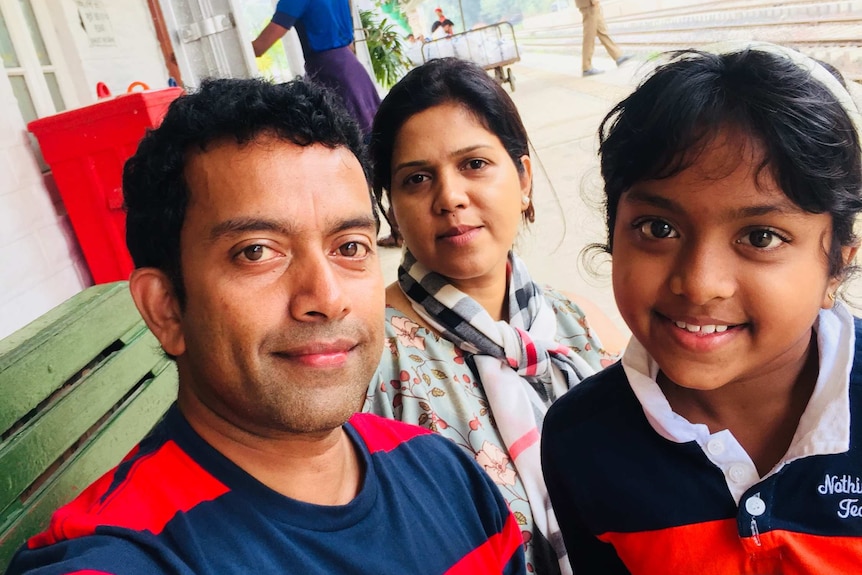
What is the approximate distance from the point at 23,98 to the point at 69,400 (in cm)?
177

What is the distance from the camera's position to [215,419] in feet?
3.38

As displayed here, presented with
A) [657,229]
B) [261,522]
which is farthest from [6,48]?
[657,229]

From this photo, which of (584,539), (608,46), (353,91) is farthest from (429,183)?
(608,46)

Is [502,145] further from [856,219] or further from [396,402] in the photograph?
[856,219]

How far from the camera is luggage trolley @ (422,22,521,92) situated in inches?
448

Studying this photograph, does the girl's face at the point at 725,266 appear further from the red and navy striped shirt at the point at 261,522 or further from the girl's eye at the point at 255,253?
the girl's eye at the point at 255,253

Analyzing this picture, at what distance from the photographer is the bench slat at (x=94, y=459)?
1167 millimetres

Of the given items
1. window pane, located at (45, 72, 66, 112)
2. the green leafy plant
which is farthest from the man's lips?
the green leafy plant

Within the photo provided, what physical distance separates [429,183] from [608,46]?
9.59m

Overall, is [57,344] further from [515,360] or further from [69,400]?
[515,360]

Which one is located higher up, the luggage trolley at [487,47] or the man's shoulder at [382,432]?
the luggage trolley at [487,47]

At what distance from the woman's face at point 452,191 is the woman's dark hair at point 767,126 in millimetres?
633

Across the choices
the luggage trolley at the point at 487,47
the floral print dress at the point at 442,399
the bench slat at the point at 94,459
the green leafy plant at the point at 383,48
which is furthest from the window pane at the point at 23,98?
the luggage trolley at the point at 487,47

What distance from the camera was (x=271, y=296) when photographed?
997 mm
